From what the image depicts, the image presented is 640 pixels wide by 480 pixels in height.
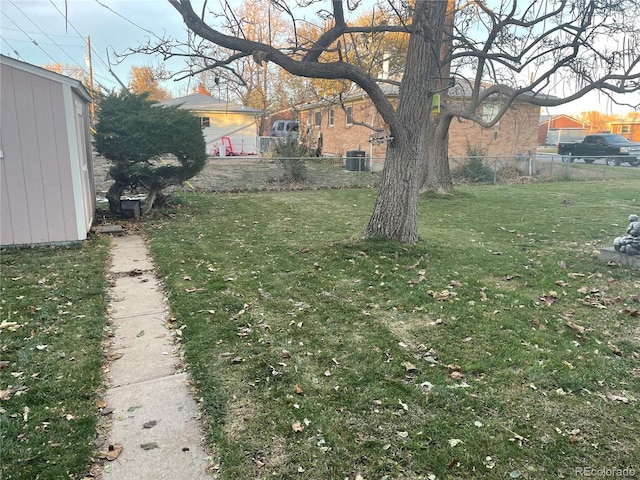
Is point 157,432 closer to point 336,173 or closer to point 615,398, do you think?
point 615,398

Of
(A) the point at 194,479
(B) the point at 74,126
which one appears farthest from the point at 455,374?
(B) the point at 74,126

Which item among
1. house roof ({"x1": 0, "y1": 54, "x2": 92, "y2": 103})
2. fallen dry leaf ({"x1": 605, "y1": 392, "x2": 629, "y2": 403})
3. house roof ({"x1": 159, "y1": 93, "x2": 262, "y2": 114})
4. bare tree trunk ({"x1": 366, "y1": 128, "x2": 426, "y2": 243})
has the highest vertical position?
house roof ({"x1": 159, "y1": 93, "x2": 262, "y2": 114})

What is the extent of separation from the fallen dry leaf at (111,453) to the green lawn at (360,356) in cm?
8

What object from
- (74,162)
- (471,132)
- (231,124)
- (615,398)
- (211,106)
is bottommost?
(615,398)

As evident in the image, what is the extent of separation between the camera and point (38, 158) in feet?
22.3

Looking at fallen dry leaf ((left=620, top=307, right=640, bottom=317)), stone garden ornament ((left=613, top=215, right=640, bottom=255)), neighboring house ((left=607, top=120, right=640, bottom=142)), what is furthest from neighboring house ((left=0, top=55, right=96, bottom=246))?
neighboring house ((left=607, top=120, right=640, bottom=142))

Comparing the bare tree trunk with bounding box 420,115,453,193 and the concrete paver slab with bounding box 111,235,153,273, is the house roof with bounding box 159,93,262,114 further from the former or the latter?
the concrete paver slab with bounding box 111,235,153,273

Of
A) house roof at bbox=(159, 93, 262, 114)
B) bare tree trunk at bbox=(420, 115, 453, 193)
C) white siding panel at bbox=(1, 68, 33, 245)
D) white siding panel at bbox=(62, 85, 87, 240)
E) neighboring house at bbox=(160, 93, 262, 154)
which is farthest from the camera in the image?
neighboring house at bbox=(160, 93, 262, 154)

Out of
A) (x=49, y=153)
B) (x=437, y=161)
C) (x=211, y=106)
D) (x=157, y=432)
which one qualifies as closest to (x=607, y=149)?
(x=437, y=161)

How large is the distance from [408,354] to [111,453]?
2.26 metres

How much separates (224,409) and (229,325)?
4.37ft

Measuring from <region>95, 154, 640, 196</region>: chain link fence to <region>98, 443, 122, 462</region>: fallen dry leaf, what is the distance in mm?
11434

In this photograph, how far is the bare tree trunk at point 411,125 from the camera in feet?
21.9

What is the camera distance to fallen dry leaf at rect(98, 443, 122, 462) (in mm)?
2545
